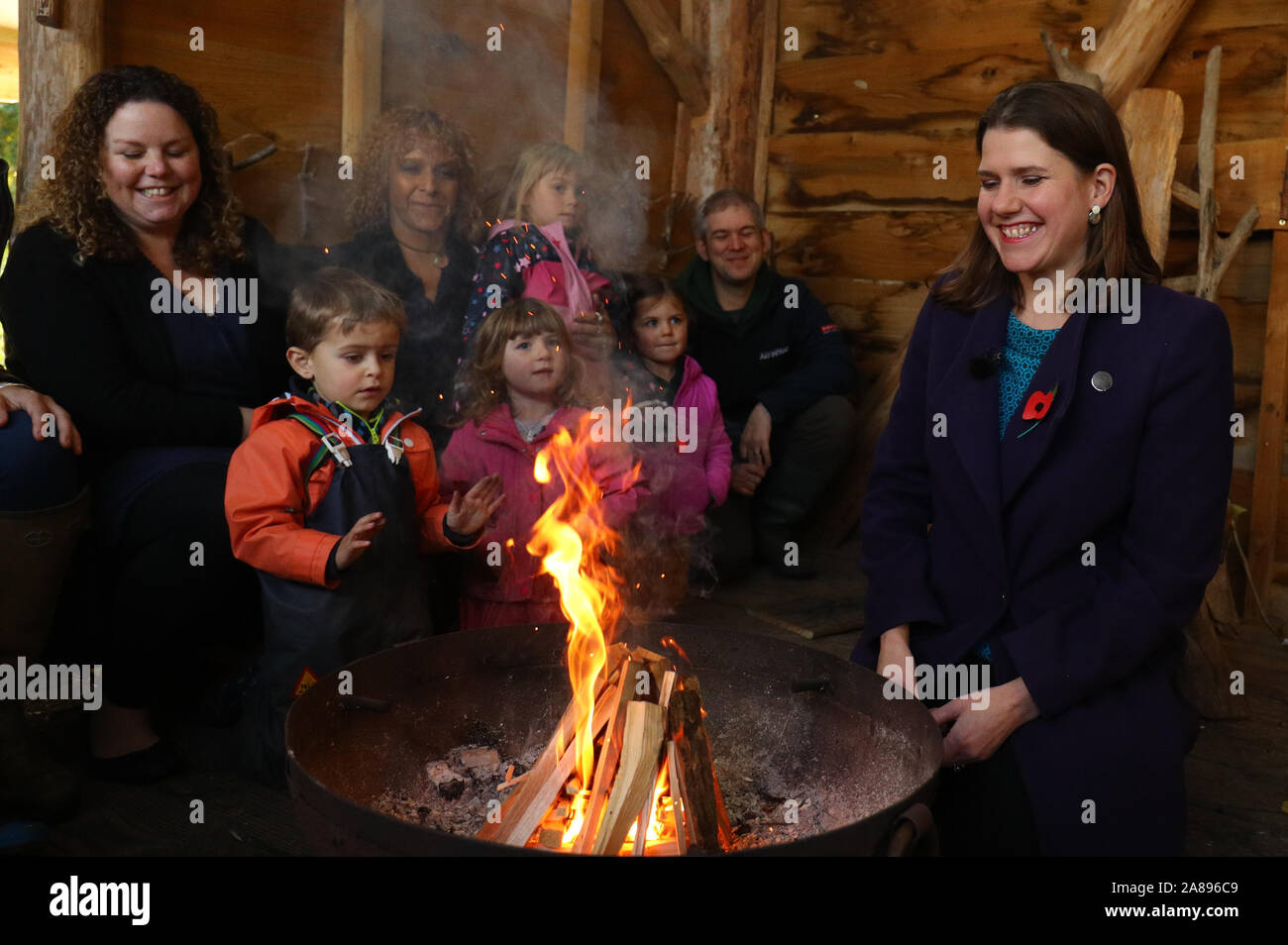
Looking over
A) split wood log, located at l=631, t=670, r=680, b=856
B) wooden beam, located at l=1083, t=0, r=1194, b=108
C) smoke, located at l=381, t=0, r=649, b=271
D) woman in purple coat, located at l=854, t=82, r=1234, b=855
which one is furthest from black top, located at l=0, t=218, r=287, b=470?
wooden beam, located at l=1083, t=0, r=1194, b=108

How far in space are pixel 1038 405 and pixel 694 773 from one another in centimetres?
95

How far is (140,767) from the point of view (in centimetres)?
274

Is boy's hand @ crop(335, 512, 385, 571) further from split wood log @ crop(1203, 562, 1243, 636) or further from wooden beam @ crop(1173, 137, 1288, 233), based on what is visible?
wooden beam @ crop(1173, 137, 1288, 233)

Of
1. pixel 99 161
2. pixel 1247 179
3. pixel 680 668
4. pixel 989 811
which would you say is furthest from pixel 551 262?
pixel 1247 179

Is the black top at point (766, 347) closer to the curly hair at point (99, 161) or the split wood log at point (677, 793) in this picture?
the curly hair at point (99, 161)

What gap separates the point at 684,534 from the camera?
4.16 m

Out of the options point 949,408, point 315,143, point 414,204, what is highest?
point 315,143

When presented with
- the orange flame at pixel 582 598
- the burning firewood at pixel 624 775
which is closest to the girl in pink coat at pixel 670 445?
the orange flame at pixel 582 598

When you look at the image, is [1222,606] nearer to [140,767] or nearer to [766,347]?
[766,347]

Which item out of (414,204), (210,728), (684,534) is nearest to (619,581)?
(684,534)

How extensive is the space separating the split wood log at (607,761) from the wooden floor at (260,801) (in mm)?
921

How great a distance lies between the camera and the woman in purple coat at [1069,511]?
6.73 ft

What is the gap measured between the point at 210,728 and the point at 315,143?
6.77 ft
